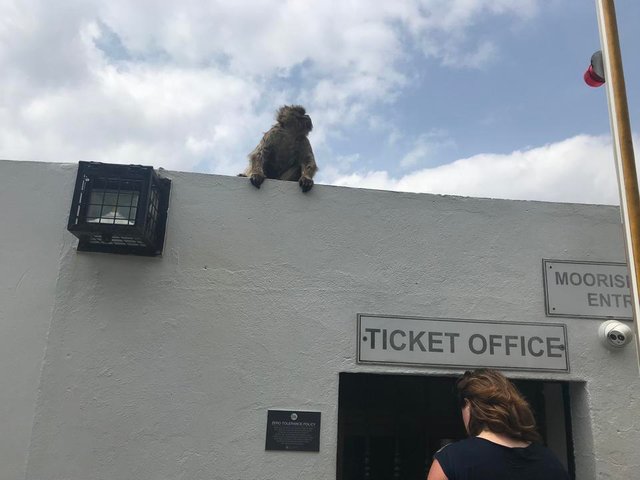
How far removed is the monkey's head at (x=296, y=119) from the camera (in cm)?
552

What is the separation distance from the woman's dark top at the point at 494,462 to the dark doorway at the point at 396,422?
282 cm

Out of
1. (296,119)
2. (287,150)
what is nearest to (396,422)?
(287,150)

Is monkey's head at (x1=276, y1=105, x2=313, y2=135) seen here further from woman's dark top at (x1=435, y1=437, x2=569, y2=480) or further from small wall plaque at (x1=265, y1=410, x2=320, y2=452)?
woman's dark top at (x1=435, y1=437, x2=569, y2=480)

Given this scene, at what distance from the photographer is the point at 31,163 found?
13.9ft

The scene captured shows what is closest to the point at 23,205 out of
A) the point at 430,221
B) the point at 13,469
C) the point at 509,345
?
the point at 13,469

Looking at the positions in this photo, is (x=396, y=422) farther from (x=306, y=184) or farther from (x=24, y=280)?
(x=24, y=280)

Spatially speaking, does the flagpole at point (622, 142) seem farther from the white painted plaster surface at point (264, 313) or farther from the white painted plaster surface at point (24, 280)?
the white painted plaster surface at point (24, 280)

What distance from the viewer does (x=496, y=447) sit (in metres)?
2.12

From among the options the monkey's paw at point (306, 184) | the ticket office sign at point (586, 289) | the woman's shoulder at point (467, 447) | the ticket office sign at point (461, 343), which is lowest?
the woman's shoulder at point (467, 447)

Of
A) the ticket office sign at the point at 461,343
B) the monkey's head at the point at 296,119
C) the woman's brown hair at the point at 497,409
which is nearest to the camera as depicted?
the woman's brown hair at the point at 497,409

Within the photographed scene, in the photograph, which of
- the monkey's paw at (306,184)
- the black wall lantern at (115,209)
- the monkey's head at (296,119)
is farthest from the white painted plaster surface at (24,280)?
the monkey's head at (296,119)

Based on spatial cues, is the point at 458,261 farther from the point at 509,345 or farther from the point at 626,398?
the point at 626,398

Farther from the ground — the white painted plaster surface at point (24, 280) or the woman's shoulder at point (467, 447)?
the white painted plaster surface at point (24, 280)

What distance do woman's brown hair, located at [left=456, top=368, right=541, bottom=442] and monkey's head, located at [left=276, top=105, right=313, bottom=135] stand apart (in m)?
3.60
